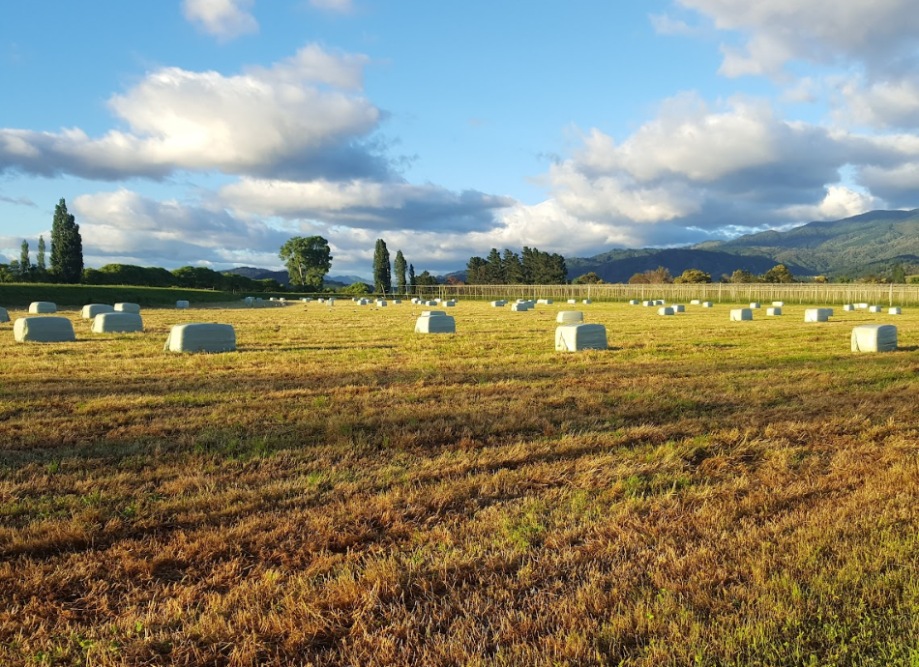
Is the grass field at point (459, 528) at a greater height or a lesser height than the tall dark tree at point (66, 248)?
lesser

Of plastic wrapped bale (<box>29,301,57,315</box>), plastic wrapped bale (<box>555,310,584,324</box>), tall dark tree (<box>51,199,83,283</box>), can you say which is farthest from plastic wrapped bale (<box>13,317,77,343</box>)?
tall dark tree (<box>51,199,83,283</box>)

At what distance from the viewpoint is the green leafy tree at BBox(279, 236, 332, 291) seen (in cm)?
13388

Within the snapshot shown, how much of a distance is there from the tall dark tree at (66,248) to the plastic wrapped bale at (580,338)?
286ft

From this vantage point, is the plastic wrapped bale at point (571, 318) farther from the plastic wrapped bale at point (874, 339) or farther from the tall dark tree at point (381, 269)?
the tall dark tree at point (381, 269)

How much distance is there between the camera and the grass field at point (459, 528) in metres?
3.10

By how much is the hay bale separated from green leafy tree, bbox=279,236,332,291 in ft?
370

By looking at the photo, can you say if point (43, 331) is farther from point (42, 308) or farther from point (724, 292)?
point (724, 292)

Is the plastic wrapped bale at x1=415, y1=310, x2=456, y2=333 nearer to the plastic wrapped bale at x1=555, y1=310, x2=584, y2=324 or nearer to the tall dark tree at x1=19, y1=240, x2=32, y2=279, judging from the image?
the plastic wrapped bale at x1=555, y1=310, x2=584, y2=324

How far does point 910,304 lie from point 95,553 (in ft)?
237

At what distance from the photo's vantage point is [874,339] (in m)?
16.0

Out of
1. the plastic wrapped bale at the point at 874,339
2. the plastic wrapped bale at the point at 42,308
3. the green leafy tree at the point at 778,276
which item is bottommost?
the plastic wrapped bale at the point at 874,339

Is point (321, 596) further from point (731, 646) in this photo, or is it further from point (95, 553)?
point (731, 646)

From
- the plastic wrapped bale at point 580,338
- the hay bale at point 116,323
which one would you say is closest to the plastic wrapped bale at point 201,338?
the hay bale at point 116,323

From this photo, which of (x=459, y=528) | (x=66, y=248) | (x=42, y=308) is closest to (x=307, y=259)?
(x=66, y=248)
